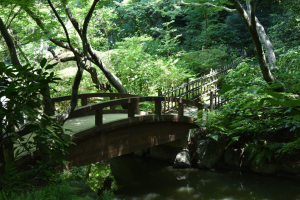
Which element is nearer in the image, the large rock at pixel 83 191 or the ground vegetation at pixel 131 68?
the ground vegetation at pixel 131 68

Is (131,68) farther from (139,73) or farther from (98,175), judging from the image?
(98,175)

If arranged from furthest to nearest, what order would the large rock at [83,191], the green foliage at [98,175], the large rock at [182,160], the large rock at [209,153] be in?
the large rock at [182,160] < the large rock at [209,153] < the green foliage at [98,175] < the large rock at [83,191]

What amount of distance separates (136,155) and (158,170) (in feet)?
5.76

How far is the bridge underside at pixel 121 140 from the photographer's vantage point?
214 inches

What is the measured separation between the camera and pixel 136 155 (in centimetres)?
938

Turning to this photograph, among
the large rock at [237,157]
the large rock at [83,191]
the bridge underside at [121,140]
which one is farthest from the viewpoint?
the large rock at [237,157]

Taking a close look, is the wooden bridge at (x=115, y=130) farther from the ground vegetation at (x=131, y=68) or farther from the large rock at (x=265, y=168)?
the large rock at (x=265, y=168)

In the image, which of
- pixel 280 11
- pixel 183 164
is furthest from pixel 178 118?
pixel 280 11

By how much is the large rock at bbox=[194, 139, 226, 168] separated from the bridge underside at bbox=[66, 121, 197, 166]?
753 millimetres

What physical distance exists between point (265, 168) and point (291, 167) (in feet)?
2.07

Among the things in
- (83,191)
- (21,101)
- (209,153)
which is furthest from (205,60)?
(21,101)

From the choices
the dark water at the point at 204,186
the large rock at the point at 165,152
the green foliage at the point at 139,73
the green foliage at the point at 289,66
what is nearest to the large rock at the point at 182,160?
the dark water at the point at 204,186

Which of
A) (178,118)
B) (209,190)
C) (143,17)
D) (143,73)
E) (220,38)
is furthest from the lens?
(143,17)

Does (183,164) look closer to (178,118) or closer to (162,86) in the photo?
(178,118)
